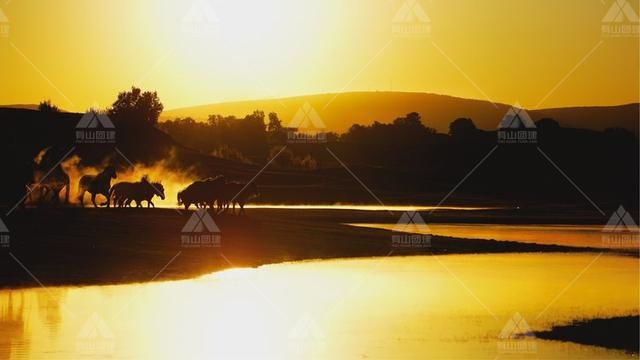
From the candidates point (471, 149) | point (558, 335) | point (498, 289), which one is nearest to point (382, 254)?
point (498, 289)

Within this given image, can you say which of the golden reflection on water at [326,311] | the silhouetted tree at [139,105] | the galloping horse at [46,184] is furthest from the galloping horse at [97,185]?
the silhouetted tree at [139,105]

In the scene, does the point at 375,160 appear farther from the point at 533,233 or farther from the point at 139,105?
the point at 533,233

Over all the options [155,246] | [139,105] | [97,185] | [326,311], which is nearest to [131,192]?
[97,185]

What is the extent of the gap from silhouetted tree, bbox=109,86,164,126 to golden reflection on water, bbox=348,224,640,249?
42.9 m

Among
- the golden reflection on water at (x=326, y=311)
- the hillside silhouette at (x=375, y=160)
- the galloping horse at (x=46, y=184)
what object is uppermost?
the hillside silhouette at (x=375, y=160)

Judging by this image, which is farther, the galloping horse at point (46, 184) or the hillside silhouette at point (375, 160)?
the hillside silhouette at point (375, 160)

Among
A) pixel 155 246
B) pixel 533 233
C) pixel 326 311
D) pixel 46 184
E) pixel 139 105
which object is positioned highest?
pixel 139 105

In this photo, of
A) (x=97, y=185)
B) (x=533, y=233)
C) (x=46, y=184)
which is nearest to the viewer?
(x=46, y=184)

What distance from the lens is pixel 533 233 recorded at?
47.1 m

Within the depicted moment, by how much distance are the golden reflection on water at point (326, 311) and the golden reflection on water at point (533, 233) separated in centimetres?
933

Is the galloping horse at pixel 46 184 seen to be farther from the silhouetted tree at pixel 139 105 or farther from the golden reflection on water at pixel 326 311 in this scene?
the silhouetted tree at pixel 139 105

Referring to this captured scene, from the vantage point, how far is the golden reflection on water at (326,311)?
20.0 meters

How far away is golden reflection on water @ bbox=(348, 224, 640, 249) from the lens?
140ft

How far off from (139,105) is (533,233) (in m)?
50.0
